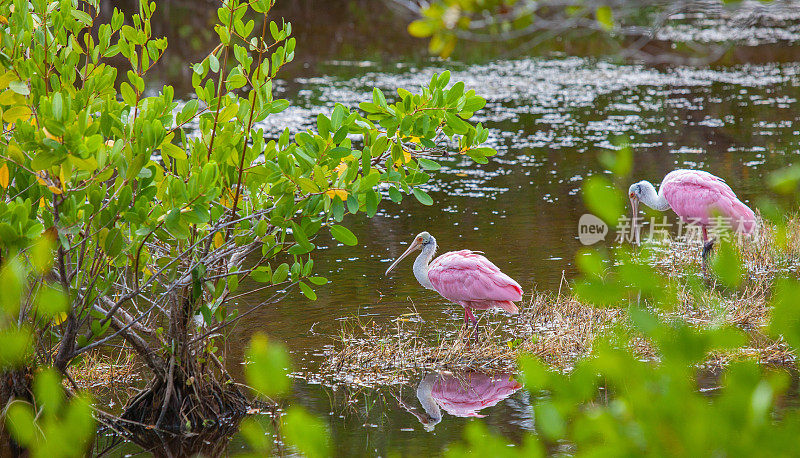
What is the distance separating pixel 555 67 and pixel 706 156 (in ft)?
40.4

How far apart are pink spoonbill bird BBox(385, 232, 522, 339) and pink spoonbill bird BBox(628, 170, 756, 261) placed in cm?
203

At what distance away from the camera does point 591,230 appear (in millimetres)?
12203

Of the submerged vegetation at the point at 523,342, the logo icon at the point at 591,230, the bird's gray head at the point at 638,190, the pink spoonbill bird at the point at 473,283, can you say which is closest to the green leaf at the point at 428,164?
the submerged vegetation at the point at 523,342

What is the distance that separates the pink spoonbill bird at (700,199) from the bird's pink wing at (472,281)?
6.74 feet

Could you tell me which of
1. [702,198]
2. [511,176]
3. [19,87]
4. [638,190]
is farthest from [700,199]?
[19,87]

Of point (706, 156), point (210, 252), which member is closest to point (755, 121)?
point (706, 156)

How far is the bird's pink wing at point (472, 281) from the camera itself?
26.7 ft

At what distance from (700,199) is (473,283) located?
322 cm

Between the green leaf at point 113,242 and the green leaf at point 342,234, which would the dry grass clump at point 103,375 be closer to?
the green leaf at point 113,242

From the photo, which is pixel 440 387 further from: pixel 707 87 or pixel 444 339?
pixel 707 87

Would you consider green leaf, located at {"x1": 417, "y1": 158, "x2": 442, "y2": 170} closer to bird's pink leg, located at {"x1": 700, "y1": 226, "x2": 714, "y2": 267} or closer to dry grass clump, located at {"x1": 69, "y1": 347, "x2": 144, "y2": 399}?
dry grass clump, located at {"x1": 69, "y1": 347, "x2": 144, "y2": 399}

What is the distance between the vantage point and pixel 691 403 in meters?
2.30

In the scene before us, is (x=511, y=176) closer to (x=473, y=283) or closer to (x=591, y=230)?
(x=591, y=230)

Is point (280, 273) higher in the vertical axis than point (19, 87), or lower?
lower
